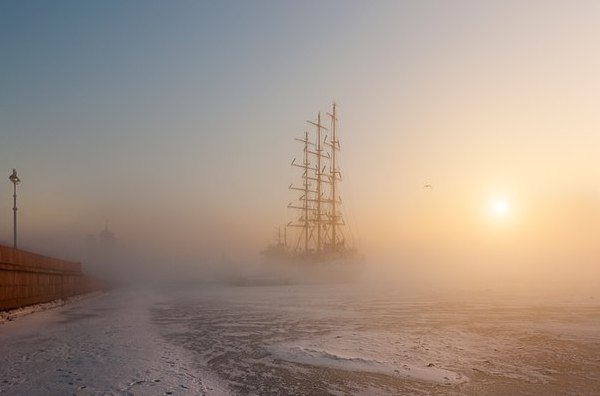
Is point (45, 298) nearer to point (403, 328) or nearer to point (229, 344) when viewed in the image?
point (229, 344)

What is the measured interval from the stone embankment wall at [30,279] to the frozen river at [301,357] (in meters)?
2.81

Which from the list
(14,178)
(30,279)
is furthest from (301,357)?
(14,178)

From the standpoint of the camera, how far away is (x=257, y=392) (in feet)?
27.9

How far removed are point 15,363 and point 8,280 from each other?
41.8ft

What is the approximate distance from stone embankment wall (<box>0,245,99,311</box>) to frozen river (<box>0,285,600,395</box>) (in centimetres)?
281

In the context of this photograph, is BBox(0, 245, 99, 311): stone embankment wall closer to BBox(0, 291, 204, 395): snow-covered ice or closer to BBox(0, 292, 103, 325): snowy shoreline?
BBox(0, 292, 103, 325): snowy shoreline

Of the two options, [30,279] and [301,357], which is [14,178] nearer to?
[30,279]

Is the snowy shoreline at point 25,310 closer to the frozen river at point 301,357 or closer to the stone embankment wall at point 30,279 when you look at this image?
the stone embankment wall at point 30,279

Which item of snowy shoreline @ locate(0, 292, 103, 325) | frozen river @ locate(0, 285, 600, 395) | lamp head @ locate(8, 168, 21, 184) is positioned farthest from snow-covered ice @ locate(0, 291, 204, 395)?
lamp head @ locate(8, 168, 21, 184)

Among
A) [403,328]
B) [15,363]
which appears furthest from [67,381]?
[403,328]

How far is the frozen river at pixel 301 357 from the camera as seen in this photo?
8.90 metres

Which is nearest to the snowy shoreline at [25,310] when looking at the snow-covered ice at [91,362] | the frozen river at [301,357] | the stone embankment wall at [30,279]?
the stone embankment wall at [30,279]

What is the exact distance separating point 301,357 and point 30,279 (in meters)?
19.3

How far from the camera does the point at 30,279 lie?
25344mm
